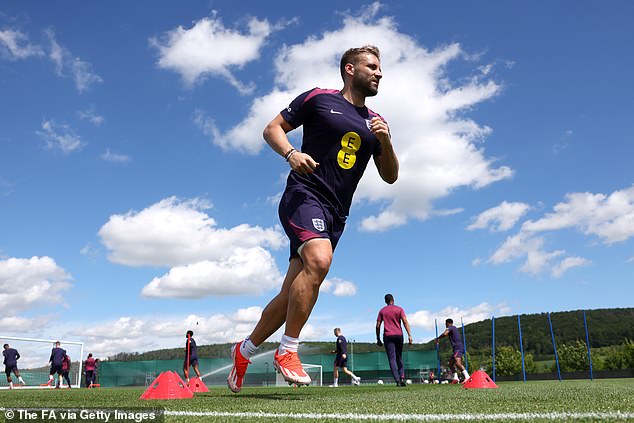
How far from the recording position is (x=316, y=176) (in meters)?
3.68

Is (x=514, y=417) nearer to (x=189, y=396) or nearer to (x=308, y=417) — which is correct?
(x=308, y=417)

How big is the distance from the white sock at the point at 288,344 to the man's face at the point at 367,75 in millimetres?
1868

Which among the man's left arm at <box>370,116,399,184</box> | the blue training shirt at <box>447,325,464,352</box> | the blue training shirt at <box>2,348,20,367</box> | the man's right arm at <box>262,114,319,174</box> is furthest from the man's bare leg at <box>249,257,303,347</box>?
the blue training shirt at <box>2,348,20,367</box>

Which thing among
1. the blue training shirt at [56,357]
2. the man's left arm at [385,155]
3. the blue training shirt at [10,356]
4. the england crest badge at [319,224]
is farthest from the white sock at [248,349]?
the blue training shirt at [56,357]

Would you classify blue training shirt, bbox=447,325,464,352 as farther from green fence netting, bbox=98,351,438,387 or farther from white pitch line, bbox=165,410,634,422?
green fence netting, bbox=98,351,438,387

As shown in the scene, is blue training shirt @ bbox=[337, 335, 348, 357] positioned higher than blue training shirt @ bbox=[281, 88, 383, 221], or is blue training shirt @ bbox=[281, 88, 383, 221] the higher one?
blue training shirt @ bbox=[281, 88, 383, 221]

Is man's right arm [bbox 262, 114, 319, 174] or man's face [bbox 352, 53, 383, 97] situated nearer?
man's right arm [bbox 262, 114, 319, 174]

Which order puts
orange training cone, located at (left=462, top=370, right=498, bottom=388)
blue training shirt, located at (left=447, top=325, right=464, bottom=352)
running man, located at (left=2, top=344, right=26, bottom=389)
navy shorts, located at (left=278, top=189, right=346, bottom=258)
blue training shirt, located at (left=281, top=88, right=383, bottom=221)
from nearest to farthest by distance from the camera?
navy shorts, located at (left=278, top=189, right=346, bottom=258) → blue training shirt, located at (left=281, top=88, right=383, bottom=221) → orange training cone, located at (left=462, top=370, right=498, bottom=388) → blue training shirt, located at (left=447, top=325, right=464, bottom=352) → running man, located at (left=2, top=344, right=26, bottom=389)

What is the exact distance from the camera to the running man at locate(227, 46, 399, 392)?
3.41m

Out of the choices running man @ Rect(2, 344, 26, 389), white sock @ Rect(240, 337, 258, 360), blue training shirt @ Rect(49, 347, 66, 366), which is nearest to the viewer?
white sock @ Rect(240, 337, 258, 360)

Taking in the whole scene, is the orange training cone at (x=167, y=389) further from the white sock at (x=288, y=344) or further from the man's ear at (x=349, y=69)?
the man's ear at (x=349, y=69)

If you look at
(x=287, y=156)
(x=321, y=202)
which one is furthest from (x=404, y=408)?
(x=287, y=156)

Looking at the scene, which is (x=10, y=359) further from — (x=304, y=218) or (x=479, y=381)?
(x=304, y=218)

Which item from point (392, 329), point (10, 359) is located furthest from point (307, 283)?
point (10, 359)
